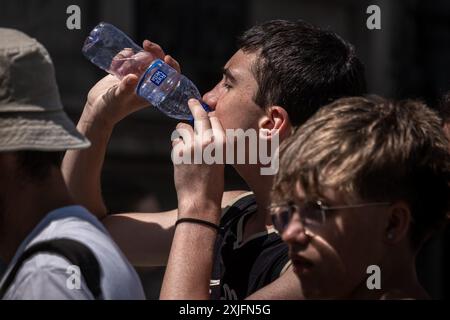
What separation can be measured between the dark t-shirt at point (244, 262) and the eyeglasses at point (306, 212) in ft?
1.52

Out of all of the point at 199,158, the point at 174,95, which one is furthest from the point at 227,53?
the point at 199,158

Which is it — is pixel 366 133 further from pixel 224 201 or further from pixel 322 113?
pixel 224 201

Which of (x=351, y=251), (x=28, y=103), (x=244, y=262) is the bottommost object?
(x=244, y=262)

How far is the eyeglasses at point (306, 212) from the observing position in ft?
8.20

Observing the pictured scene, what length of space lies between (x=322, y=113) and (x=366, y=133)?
0.16 meters

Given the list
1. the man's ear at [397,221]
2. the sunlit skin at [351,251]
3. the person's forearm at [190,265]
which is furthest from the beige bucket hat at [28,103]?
the man's ear at [397,221]

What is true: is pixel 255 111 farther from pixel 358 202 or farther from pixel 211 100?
pixel 358 202

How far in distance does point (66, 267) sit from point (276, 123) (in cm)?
112

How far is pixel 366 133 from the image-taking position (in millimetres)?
2533

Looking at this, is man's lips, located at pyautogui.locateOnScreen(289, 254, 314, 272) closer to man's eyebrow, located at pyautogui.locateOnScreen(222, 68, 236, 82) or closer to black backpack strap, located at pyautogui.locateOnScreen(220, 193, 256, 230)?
black backpack strap, located at pyautogui.locateOnScreen(220, 193, 256, 230)

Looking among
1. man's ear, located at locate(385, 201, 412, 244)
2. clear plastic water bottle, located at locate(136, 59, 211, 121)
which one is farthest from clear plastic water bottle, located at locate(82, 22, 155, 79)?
man's ear, located at locate(385, 201, 412, 244)

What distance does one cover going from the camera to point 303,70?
10.7 ft

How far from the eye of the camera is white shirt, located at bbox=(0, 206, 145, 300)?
230cm

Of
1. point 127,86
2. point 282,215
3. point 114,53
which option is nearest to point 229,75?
point 127,86
